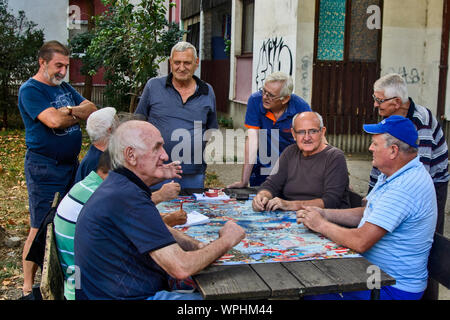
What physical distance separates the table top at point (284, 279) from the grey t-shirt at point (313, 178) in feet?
3.95

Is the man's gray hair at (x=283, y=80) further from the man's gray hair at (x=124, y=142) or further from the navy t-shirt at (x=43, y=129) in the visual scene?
the man's gray hair at (x=124, y=142)

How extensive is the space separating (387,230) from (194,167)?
8.12 feet

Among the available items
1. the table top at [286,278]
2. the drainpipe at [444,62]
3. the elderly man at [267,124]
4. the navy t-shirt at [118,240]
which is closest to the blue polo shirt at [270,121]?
the elderly man at [267,124]

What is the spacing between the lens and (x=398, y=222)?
2766 mm

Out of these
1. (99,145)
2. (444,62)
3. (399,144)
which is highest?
(444,62)

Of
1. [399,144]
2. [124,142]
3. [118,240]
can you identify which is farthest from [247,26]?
[118,240]

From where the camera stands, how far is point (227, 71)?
16.6 m

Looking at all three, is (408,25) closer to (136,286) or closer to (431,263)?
(431,263)

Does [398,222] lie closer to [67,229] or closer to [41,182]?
[67,229]

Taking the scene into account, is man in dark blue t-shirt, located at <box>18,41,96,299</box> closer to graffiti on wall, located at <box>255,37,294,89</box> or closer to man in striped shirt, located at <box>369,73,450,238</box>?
man in striped shirt, located at <box>369,73,450,238</box>

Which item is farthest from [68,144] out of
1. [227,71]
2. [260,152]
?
[227,71]

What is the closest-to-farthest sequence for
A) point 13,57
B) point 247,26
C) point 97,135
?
1. point 97,135
2. point 13,57
3. point 247,26

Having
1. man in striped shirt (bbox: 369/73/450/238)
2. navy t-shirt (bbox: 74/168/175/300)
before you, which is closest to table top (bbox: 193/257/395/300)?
navy t-shirt (bbox: 74/168/175/300)

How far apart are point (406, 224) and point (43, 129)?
2917 millimetres
